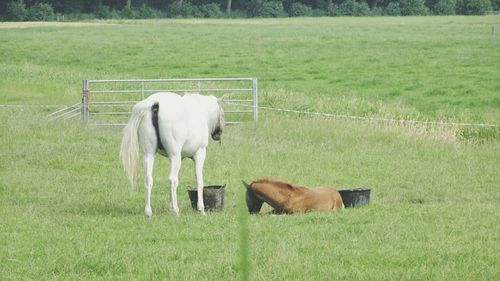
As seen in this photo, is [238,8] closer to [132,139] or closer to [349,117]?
[349,117]

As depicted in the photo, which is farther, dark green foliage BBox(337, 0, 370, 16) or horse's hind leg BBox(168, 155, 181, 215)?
dark green foliage BBox(337, 0, 370, 16)

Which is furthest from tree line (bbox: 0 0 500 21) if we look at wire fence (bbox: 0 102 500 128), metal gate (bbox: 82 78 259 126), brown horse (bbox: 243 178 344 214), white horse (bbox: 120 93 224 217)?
brown horse (bbox: 243 178 344 214)

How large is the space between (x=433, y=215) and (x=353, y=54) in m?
37.1

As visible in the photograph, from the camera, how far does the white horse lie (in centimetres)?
1110

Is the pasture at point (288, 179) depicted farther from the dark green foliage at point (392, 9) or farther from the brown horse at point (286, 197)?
the dark green foliage at point (392, 9)

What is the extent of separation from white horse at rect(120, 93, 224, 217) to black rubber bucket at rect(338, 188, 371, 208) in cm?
162

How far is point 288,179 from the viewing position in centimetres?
1490

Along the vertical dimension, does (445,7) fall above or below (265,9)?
above

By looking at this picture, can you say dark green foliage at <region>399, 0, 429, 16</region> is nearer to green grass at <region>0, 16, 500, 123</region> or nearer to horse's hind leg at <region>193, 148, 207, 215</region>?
green grass at <region>0, 16, 500, 123</region>

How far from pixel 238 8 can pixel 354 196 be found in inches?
3925

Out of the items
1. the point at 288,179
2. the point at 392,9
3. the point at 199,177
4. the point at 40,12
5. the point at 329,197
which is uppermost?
the point at 392,9

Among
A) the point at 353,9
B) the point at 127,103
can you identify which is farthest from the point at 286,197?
the point at 353,9

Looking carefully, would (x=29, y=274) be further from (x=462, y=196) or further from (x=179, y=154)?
(x=462, y=196)

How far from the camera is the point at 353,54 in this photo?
47.8m
